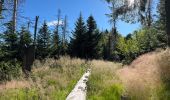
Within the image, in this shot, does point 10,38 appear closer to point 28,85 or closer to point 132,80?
point 28,85

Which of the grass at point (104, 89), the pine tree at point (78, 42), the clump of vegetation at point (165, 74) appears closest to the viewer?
the clump of vegetation at point (165, 74)

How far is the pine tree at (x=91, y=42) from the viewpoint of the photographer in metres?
49.1

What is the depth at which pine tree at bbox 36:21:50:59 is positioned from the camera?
43281 millimetres

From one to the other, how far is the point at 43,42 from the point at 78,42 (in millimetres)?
5229

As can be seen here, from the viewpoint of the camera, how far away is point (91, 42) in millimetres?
49656

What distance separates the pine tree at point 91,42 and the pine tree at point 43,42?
5727 mm

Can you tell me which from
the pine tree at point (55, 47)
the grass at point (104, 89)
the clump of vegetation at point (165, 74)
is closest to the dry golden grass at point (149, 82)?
the clump of vegetation at point (165, 74)

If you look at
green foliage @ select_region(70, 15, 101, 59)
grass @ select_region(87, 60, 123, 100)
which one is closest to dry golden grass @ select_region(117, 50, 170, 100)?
grass @ select_region(87, 60, 123, 100)

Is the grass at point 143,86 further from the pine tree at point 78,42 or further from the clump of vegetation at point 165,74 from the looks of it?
the pine tree at point 78,42

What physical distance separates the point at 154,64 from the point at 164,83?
112cm

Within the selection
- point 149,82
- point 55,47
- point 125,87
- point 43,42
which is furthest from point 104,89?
point 55,47

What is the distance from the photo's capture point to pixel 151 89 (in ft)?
27.5

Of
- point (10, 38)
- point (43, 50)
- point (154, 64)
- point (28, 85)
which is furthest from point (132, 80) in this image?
point (43, 50)

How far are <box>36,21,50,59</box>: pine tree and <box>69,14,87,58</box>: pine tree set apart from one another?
3.76 metres
